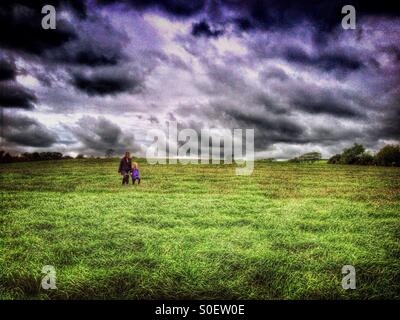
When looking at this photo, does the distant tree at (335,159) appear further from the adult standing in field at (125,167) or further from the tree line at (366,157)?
the adult standing in field at (125,167)

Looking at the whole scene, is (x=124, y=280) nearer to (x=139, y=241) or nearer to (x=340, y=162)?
(x=139, y=241)

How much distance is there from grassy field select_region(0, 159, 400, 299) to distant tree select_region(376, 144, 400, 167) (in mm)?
29184

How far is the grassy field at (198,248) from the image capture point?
6.24 meters

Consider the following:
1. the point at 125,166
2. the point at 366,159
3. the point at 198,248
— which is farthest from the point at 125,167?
the point at 366,159

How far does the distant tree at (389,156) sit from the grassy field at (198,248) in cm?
2918

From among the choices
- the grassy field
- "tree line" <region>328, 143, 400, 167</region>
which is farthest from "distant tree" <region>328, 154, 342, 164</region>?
the grassy field

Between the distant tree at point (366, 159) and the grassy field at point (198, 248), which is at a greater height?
the distant tree at point (366, 159)

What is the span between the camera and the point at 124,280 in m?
6.41

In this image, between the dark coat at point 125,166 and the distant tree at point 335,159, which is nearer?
the dark coat at point 125,166

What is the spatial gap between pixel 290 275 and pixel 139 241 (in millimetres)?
4080

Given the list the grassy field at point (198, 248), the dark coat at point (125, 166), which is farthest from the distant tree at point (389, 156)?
the dark coat at point (125, 166)
